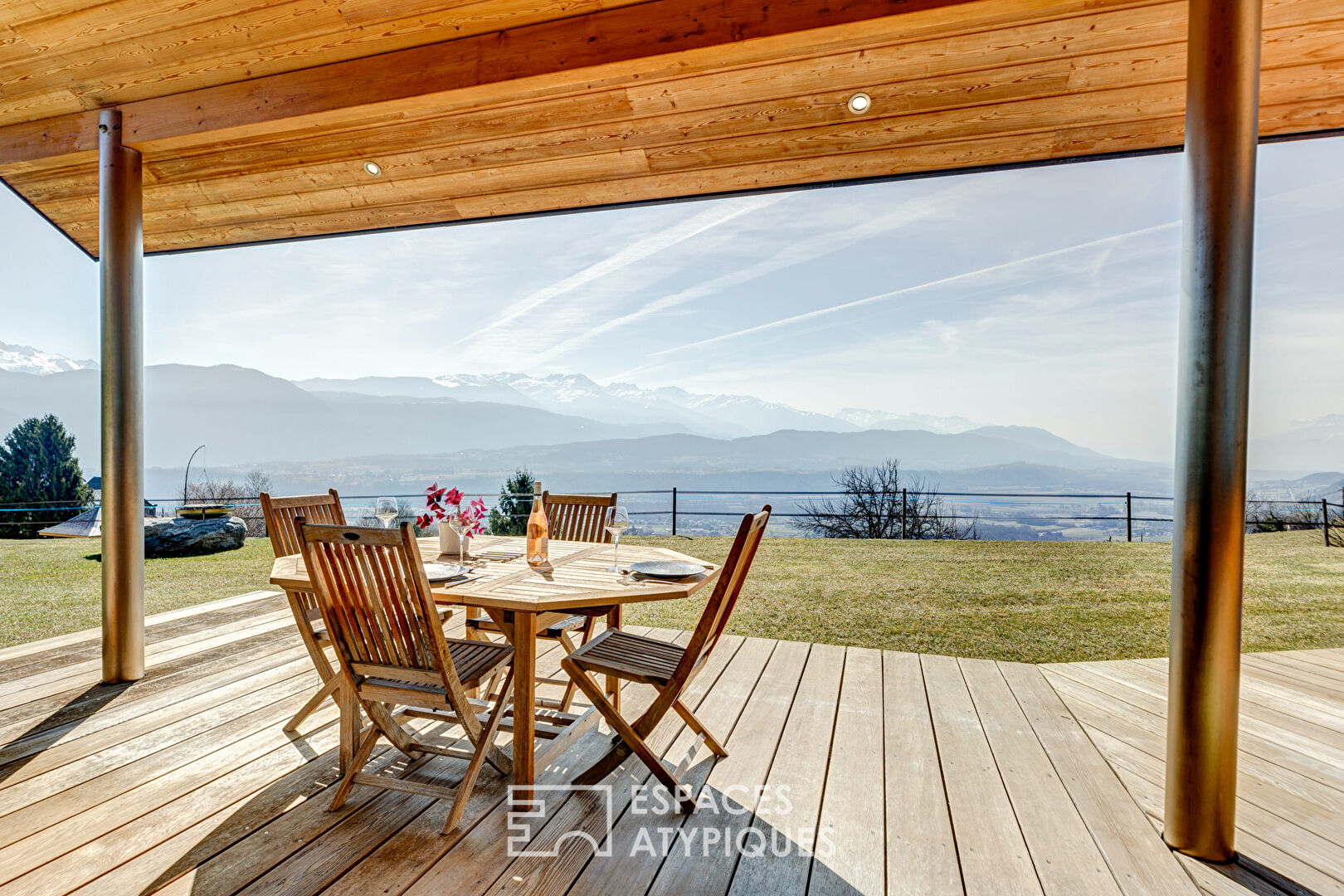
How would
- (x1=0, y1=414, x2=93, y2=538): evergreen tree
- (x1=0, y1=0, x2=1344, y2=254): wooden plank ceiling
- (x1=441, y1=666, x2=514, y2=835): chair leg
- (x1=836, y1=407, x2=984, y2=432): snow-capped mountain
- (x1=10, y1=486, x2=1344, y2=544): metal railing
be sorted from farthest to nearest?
(x1=836, y1=407, x2=984, y2=432): snow-capped mountain → (x1=0, y1=414, x2=93, y2=538): evergreen tree → (x1=10, y1=486, x2=1344, y2=544): metal railing → (x1=0, y1=0, x2=1344, y2=254): wooden plank ceiling → (x1=441, y1=666, x2=514, y2=835): chair leg

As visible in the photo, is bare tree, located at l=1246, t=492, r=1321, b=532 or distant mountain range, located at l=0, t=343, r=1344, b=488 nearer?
bare tree, located at l=1246, t=492, r=1321, b=532

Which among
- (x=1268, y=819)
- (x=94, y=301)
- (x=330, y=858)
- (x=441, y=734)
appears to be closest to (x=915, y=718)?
(x=1268, y=819)

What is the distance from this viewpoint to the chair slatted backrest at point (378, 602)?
183cm

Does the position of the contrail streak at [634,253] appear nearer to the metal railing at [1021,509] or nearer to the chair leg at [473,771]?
the chair leg at [473,771]

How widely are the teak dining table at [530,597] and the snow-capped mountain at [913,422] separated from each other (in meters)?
19.9

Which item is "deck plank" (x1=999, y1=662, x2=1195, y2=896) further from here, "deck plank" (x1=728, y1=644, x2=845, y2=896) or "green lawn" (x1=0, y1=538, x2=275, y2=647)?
"green lawn" (x1=0, y1=538, x2=275, y2=647)

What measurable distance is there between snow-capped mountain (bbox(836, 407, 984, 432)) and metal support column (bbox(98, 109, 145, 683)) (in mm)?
20404

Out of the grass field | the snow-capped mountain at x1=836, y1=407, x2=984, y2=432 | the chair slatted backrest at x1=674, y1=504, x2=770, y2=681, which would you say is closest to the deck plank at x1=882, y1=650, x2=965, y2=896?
the chair slatted backrest at x1=674, y1=504, x2=770, y2=681

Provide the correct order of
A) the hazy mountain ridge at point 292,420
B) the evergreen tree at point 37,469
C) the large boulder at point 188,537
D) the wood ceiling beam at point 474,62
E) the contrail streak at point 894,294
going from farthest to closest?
the hazy mountain ridge at point 292,420 < the contrail streak at point 894,294 < the evergreen tree at point 37,469 < the large boulder at point 188,537 < the wood ceiling beam at point 474,62

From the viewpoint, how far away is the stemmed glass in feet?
8.43

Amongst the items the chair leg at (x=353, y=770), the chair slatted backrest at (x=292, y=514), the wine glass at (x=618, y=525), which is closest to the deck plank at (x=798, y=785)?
the wine glass at (x=618, y=525)

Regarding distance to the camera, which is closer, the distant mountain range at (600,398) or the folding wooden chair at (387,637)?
the folding wooden chair at (387,637)

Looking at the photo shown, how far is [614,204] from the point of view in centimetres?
387

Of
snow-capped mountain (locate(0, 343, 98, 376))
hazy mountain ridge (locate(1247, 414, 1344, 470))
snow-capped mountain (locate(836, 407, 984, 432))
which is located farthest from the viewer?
snow-capped mountain (locate(0, 343, 98, 376))
